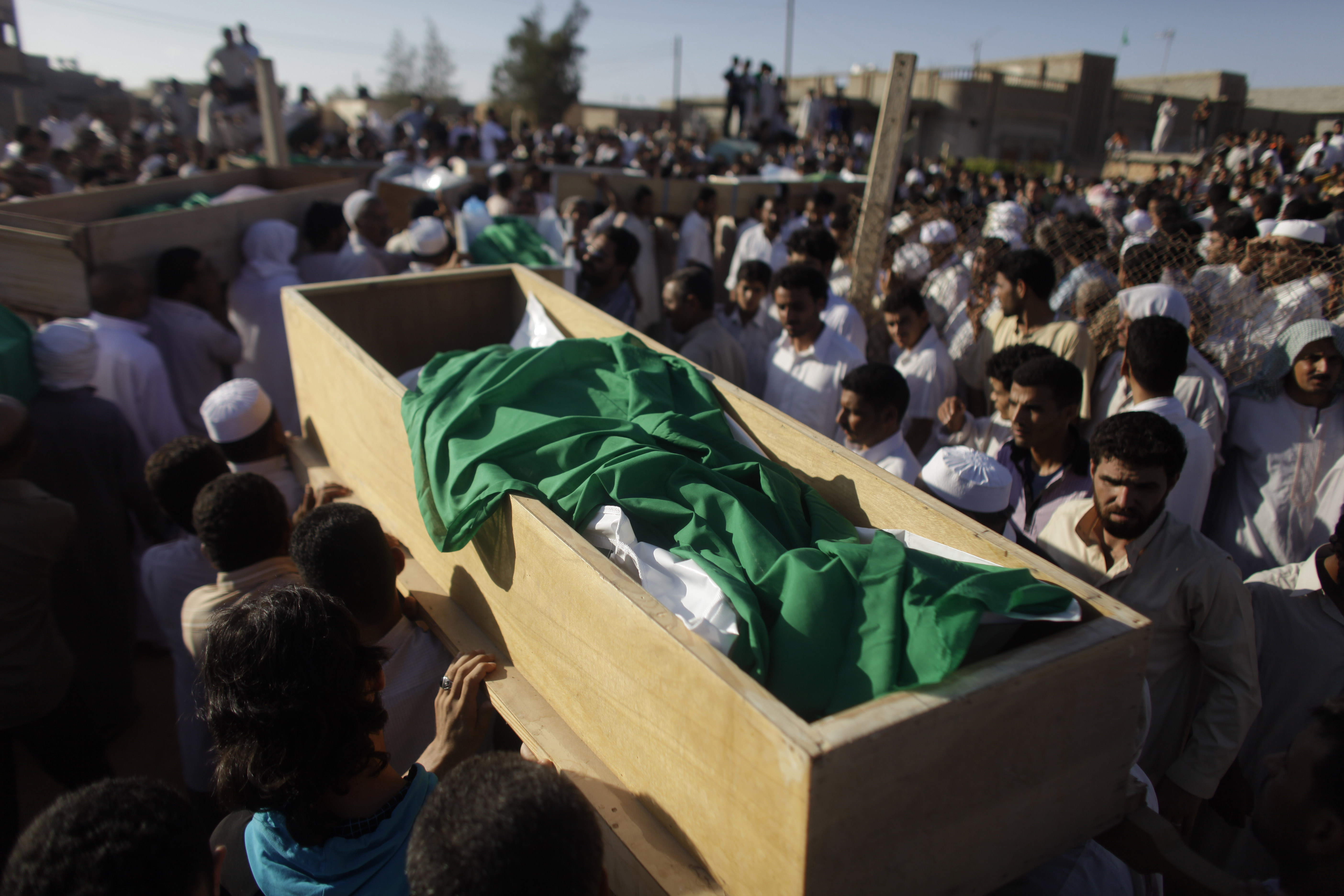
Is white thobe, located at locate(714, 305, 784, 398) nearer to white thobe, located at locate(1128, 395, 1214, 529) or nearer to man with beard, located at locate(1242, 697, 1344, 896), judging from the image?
white thobe, located at locate(1128, 395, 1214, 529)

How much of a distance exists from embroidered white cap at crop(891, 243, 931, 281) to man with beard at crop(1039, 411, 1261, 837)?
398 cm

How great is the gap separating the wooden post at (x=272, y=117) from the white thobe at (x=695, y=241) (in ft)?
12.9

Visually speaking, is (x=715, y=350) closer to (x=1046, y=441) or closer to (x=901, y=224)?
(x=1046, y=441)

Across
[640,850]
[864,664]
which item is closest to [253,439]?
[640,850]

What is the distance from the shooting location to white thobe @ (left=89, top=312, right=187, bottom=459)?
368 centimetres

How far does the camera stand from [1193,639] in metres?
1.99

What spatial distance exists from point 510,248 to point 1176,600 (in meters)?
4.02

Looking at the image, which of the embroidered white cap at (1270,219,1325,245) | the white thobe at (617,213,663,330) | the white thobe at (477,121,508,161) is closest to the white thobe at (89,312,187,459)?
the white thobe at (617,213,663,330)

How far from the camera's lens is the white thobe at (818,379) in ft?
11.9

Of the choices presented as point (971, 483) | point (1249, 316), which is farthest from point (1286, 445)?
point (971, 483)

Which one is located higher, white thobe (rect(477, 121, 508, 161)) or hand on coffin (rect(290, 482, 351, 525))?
white thobe (rect(477, 121, 508, 161))

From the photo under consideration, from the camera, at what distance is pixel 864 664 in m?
1.30

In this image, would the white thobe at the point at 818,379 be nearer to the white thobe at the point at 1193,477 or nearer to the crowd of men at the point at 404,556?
the crowd of men at the point at 404,556

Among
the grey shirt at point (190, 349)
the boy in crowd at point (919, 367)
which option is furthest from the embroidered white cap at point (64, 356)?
the boy in crowd at point (919, 367)
